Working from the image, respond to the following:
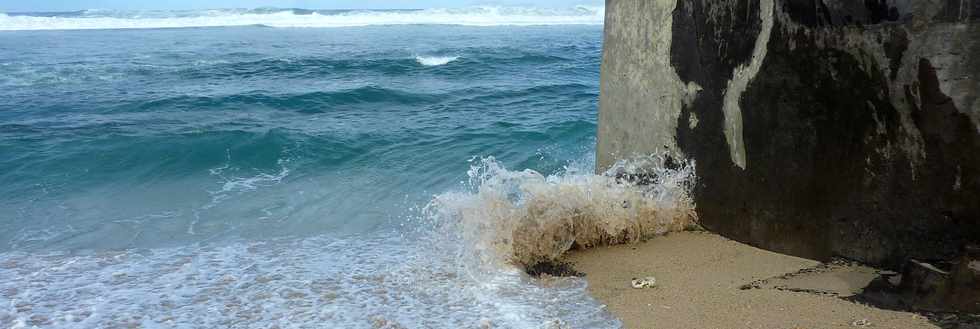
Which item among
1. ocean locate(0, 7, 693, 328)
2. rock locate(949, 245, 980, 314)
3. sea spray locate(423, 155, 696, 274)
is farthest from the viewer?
sea spray locate(423, 155, 696, 274)

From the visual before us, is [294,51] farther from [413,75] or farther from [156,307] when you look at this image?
[156,307]

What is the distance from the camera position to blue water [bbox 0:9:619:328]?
3543 millimetres

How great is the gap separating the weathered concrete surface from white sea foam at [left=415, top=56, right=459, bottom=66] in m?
12.1

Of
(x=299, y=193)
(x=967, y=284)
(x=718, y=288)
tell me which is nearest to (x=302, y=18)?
(x=299, y=193)

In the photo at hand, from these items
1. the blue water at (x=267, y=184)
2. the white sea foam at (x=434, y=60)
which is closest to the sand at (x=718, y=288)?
the blue water at (x=267, y=184)

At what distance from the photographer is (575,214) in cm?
404

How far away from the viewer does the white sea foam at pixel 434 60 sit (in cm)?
1611

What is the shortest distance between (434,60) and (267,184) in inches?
403

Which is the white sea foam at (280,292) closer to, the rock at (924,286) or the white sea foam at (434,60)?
the rock at (924,286)

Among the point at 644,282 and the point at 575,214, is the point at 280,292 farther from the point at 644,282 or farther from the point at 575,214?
the point at 644,282

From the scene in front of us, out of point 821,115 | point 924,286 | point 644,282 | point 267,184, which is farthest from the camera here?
point 267,184

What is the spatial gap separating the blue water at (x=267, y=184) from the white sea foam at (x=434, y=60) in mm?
148

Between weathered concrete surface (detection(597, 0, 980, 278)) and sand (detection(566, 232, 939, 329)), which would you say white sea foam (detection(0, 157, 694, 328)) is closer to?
sand (detection(566, 232, 939, 329))

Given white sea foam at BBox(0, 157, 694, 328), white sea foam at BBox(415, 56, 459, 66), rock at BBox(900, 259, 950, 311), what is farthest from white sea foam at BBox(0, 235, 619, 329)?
white sea foam at BBox(415, 56, 459, 66)
